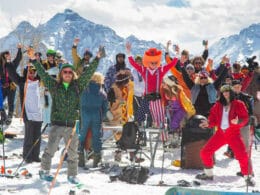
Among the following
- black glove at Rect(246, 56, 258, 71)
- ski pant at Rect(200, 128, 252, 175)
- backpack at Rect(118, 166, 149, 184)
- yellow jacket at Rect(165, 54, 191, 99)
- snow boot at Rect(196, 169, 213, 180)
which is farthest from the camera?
black glove at Rect(246, 56, 258, 71)

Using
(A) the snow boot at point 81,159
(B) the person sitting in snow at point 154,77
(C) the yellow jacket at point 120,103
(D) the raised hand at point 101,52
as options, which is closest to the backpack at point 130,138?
(B) the person sitting in snow at point 154,77

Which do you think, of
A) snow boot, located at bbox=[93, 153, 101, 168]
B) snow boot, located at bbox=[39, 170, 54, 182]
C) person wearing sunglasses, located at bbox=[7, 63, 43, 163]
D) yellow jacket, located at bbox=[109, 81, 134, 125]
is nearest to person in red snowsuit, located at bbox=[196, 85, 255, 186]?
snow boot, located at bbox=[93, 153, 101, 168]

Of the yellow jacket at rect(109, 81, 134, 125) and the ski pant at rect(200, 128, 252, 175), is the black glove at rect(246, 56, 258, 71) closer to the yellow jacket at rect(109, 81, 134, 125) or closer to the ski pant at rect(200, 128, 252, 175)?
the yellow jacket at rect(109, 81, 134, 125)

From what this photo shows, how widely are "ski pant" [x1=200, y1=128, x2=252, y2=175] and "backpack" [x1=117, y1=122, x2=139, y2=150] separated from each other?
1465 millimetres

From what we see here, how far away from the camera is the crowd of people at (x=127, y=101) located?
713cm

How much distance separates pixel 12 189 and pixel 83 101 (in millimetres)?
2685

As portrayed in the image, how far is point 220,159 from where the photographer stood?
10.6 metres

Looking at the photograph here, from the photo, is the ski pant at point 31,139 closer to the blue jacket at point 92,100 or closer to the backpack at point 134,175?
the blue jacket at point 92,100

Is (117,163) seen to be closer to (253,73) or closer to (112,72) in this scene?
(112,72)

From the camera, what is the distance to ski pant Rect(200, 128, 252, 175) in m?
8.03

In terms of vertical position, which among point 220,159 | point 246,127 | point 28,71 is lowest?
point 220,159

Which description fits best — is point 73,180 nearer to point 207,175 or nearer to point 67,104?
point 67,104

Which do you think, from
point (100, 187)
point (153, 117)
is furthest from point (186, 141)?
point (100, 187)

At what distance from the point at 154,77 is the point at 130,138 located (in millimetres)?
1368
